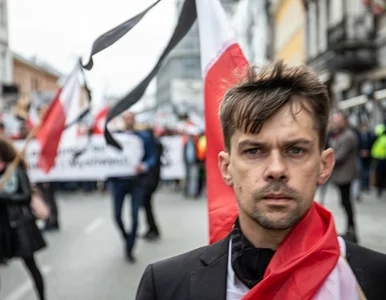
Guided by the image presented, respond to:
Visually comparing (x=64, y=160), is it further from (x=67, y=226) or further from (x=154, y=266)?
(x=154, y=266)

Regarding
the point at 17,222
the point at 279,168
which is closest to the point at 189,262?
the point at 279,168

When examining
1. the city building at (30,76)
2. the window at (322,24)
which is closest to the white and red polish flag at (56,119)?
the window at (322,24)

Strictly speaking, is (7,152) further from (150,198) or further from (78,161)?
(78,161)

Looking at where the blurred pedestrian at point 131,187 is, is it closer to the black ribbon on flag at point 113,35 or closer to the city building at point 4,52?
the black ribbon on flag at point 113,35

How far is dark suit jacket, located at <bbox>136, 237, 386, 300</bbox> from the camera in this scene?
1.75 meters

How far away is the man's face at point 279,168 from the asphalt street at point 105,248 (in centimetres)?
443

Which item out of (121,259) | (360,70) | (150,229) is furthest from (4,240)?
(360,70)

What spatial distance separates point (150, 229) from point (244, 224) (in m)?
7.78

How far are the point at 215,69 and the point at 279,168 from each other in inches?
47.7

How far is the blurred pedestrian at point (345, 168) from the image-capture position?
8.44m

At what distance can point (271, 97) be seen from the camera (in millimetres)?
1751

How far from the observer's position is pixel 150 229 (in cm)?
950

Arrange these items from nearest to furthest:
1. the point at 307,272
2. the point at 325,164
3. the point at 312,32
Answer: the point at 307,272, the point at 325,164, the point at 312,32

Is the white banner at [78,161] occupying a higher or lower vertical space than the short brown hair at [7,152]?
lower
